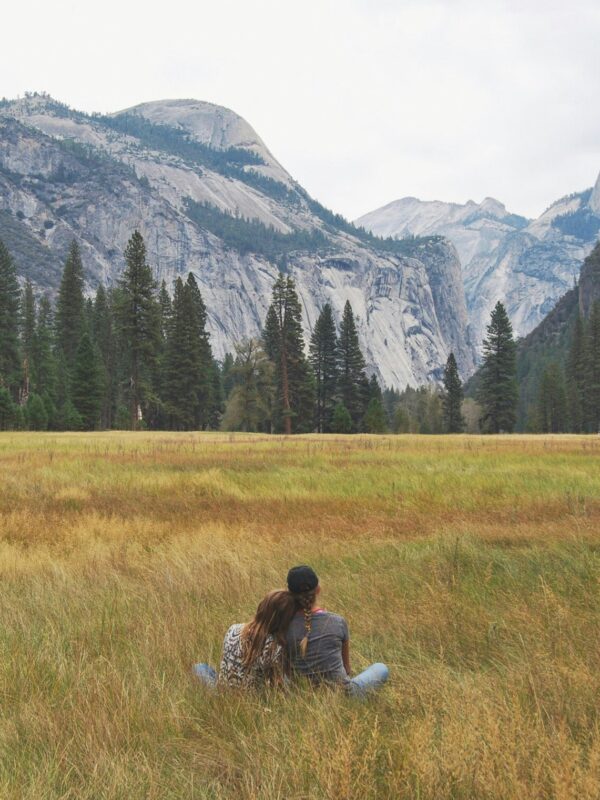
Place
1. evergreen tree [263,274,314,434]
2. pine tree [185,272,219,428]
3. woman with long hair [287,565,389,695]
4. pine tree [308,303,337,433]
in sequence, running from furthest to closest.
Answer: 1. pine tree [308,303,337,433]
2. pine tree [185,272,219,428]
3. evergreen tree [263,274,314,434]
4. woman with long hair [287,565,389,695]

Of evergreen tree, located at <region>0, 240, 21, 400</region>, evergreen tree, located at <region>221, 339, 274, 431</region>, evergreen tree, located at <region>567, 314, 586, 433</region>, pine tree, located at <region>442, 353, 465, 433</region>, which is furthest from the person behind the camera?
evergreen tree, located at <region>567, 314, 586, 433</region>

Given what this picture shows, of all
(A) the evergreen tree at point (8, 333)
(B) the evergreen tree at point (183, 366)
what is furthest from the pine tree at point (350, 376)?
(A) the evergreen tree at point (8, 333)

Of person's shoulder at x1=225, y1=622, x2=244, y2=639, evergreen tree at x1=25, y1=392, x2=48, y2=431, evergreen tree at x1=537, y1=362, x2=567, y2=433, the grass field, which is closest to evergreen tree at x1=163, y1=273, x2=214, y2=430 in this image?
evergreen tree at x1=25, y1=392, x2=48, y2=431

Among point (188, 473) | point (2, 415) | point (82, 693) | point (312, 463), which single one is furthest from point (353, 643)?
point (2, 415)

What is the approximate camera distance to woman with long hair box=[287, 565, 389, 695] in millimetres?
4348

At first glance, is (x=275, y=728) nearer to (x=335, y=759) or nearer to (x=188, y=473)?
(x=335, y=759)

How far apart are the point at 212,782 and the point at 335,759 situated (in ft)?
2.20

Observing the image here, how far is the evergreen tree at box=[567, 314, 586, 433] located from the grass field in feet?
257

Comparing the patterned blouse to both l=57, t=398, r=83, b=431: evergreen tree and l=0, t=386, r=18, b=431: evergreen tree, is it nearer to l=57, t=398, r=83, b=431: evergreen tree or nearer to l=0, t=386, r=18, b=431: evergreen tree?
l=0, t=386, r=18, b=431: evergreen tree

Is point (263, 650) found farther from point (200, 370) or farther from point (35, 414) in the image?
point (200, 370)

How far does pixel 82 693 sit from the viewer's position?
4055mm

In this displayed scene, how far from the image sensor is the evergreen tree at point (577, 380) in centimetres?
8438

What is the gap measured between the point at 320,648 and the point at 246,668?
54 cm

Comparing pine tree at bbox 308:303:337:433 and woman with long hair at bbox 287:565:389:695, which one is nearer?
woman with long hair at bbox 287:565:389:695
